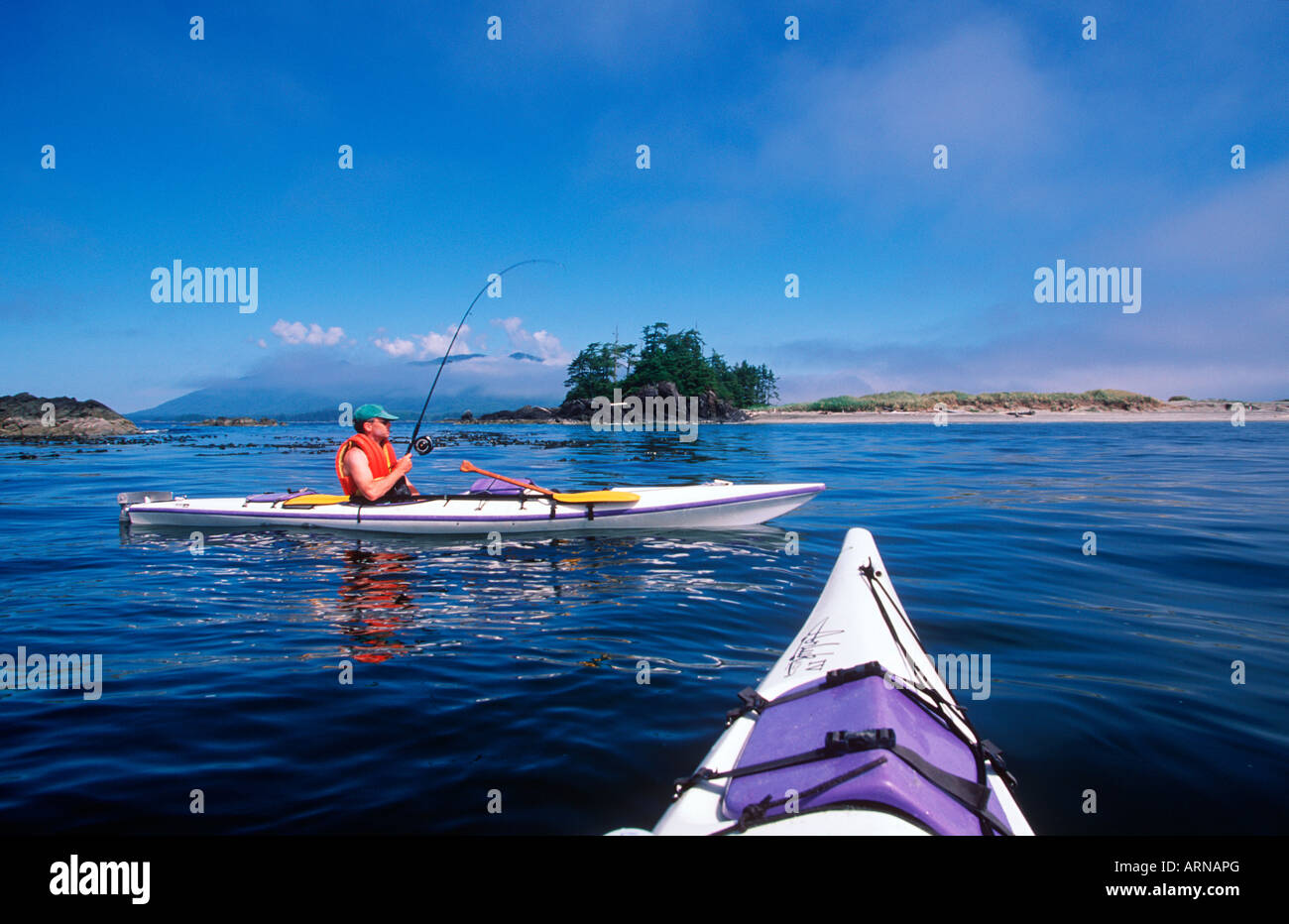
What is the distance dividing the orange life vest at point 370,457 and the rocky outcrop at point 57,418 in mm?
46146

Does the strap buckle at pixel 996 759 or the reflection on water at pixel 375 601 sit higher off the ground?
the strap buckle at pixel 996 759

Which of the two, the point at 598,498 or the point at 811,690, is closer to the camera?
the point at 811,690

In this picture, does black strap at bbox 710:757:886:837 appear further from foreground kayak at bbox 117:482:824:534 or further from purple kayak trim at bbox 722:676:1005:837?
foreground kayak at bbox 117:482:824:534

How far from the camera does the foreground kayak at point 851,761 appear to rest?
7.22 ft

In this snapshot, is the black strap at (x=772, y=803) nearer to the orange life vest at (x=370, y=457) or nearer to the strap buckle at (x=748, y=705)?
the strap buckle at (x=748, y=705)

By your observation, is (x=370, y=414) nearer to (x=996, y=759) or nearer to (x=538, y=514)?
(x=538, y=514)

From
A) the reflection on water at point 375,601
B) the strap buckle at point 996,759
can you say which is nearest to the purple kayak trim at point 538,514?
the reflection on water at point 375,601

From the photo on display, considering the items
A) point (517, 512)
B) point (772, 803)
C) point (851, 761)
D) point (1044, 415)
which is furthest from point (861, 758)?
point (1044, 415)

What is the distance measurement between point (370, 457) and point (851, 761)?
29.6 ft

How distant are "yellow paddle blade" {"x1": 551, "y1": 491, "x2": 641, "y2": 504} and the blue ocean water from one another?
644mm

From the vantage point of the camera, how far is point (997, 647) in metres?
5.39

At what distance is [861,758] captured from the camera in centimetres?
236
